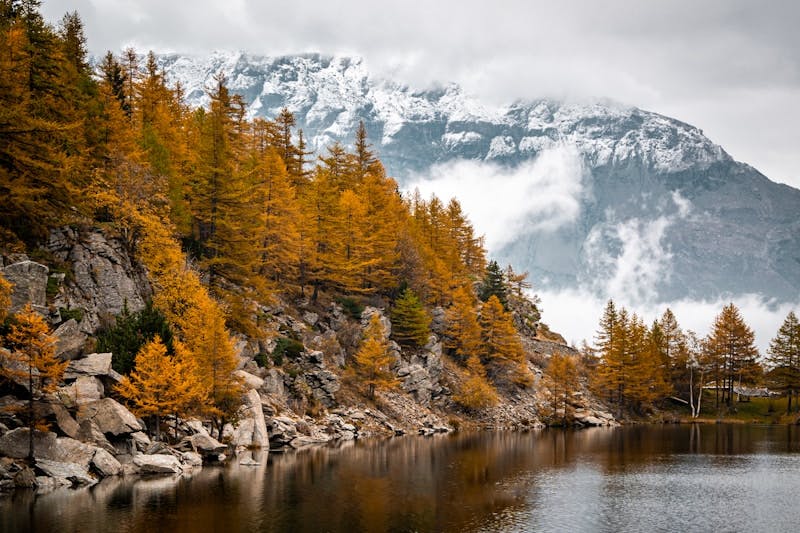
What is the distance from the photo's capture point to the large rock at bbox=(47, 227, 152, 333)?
178 feet

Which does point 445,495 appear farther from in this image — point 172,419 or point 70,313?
point 70,313

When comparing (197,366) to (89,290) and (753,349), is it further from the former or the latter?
(753,349)

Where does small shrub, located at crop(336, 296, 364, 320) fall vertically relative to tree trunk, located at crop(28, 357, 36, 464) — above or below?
above

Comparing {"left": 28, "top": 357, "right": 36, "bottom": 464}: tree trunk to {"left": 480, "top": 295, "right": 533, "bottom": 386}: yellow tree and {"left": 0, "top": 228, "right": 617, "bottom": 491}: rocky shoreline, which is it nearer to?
{"left": 0, "top": 228, "right": 617, "bottom": 491}: rocky shoreline

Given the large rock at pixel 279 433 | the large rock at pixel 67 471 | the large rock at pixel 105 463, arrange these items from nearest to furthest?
1. the large rock at pixel 67 471
2. the large rock at pixel 105 463
3. the large rock at pixel 279 433

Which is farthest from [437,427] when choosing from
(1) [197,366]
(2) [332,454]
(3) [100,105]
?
(3) [100,105]

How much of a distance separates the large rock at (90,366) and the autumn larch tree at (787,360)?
4563 inches

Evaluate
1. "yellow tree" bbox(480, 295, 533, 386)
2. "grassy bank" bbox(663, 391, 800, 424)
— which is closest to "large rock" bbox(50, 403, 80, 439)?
"yellow tree" bbox(480, 295, 533, 386)

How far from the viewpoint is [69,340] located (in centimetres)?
4844

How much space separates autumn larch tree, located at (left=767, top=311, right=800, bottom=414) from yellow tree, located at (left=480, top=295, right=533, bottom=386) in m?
49.0

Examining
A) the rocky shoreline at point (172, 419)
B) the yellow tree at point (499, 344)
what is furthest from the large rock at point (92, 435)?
the yellow tree at point (499, 344)

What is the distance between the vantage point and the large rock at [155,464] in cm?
4750

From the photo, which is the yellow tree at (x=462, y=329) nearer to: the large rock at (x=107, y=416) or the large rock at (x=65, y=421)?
the large rock at (x=107, y=416)

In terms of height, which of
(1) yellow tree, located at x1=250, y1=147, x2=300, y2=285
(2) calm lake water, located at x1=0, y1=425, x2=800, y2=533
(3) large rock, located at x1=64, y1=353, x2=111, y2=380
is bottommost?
(2) calm lake water, located at x1=0, y1=425, x2=800, y2=533
